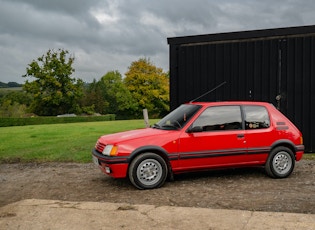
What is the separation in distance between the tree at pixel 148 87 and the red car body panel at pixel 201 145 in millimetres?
48644

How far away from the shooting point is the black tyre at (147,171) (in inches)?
261

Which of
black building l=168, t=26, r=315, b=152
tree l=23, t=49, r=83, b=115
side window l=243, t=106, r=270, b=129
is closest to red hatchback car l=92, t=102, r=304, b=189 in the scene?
side window l=243, t=106, r=270, b=129

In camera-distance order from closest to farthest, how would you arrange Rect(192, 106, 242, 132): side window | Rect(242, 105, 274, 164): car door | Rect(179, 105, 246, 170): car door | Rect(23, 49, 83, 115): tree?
1. Rect(179, 105, 246, 170): car door
2. Rect(192, 106, 242, 132): side window
3. Rect(242, 105, 274, 164): car door
4. Rect(23, 49, 83, 115): tree

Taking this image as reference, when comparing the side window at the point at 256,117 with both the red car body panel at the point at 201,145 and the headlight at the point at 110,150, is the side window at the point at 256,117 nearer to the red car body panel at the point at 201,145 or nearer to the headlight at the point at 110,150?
the red car body panel at the point at 201,145

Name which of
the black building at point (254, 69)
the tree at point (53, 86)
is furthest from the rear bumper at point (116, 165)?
the tree at point (53, 86)

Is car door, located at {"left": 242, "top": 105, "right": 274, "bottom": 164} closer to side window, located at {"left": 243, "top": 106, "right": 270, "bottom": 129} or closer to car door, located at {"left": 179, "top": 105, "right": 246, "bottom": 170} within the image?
side window, located at {"left": 243, "top": 106, "right": 270, "bottom": 129}

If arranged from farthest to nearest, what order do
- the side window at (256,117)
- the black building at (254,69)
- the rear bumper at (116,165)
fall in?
the black building at (254,69)
the side window at (256,117)
the rear bumper at (116,165)

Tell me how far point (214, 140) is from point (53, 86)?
167 ft

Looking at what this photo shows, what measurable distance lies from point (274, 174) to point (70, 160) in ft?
18.7

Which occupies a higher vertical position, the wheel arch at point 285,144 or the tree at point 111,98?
the tree at point 111,98

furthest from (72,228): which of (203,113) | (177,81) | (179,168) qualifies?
(177,81)

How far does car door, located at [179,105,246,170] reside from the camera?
699cm

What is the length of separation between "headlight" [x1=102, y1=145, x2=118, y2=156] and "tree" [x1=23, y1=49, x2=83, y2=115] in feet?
160

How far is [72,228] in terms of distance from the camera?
184 inches
